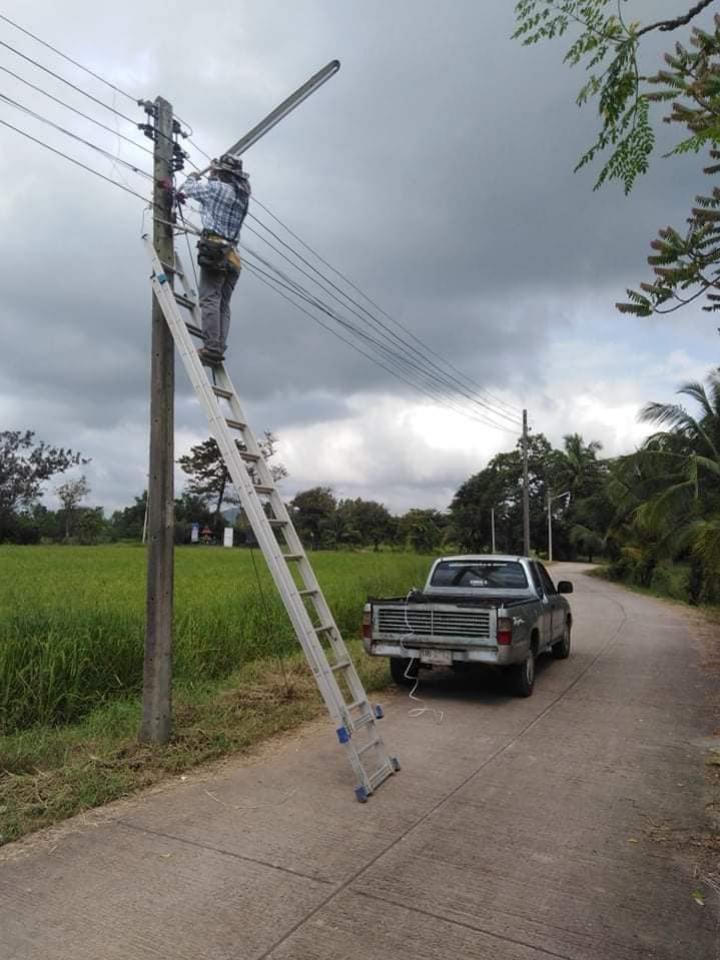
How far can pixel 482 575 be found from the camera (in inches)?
392

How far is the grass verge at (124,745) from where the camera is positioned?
4.82 metres

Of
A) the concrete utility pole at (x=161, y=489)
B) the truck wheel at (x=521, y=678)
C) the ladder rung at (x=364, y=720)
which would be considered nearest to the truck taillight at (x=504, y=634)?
the truck wheel at (x=521, y=678)

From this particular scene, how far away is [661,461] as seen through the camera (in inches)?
890

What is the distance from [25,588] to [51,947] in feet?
36.5

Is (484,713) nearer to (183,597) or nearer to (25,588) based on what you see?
(183,597)

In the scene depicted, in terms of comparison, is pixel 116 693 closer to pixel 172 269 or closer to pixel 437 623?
pixel 437 623

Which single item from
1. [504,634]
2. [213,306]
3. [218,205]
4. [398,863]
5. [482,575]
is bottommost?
[398,863]

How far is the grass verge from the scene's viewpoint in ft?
15.8

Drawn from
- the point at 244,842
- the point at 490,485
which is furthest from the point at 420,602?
the point at 490,485

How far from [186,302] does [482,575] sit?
5.65 m

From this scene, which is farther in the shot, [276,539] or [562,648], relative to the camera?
[562,648]

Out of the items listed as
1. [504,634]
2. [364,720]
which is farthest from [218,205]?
[504,634]

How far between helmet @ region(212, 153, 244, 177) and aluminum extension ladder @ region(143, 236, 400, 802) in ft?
2.95

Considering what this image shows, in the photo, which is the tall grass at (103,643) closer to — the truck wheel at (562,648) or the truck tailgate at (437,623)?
the truck tailgate at (437,623)
